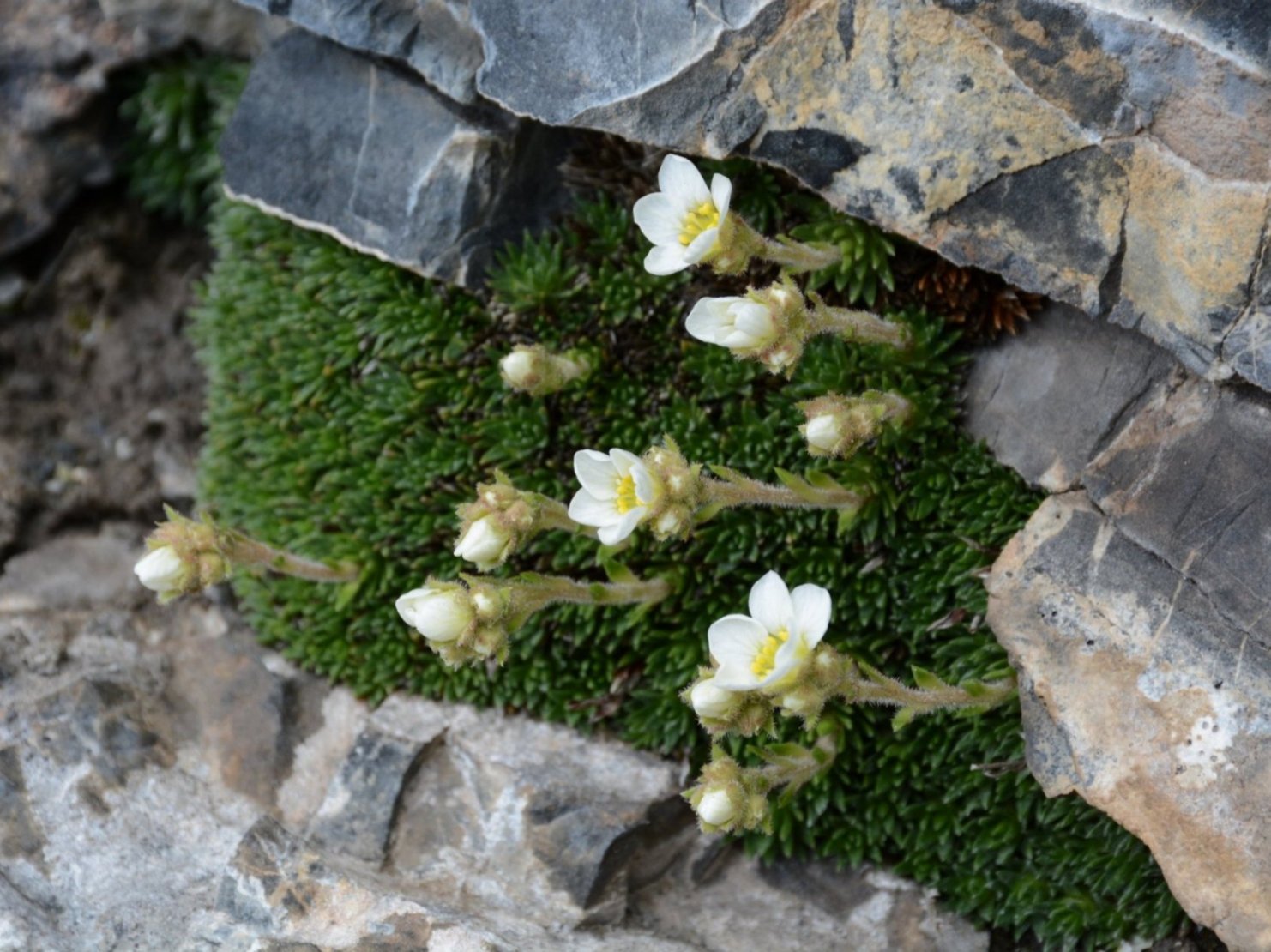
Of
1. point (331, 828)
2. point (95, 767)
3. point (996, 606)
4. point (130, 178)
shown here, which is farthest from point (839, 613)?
point (130, 178)

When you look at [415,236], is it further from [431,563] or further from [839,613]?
[839,613]

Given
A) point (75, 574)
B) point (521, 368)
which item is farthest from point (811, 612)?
point (75, 574)

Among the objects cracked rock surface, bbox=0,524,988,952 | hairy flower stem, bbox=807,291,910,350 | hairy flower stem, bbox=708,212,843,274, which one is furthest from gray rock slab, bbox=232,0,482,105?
cracked rock surface, bbox=0,524,988,952

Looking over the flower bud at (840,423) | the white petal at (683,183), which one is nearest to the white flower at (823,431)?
the flower bud at (840,423)

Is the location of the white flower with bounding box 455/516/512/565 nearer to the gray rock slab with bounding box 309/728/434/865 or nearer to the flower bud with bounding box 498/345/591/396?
the flower bud with bounding box 498/345/591/396

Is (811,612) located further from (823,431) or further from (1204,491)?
(1204,491)

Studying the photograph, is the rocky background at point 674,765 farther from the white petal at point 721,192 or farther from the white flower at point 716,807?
the white flower at point 716,807
